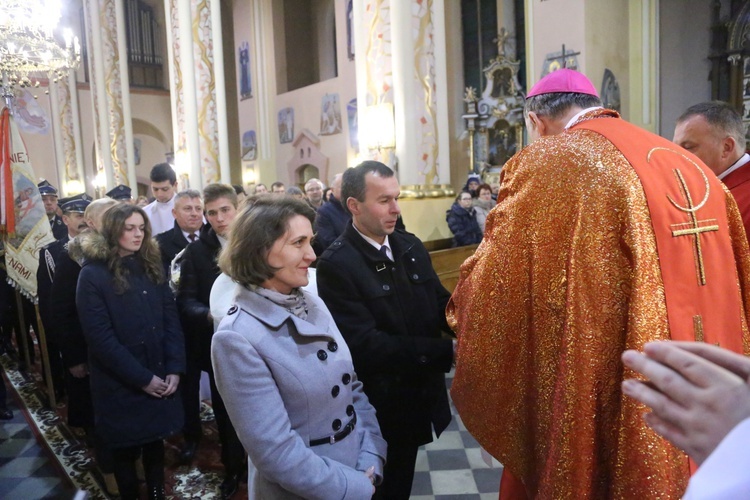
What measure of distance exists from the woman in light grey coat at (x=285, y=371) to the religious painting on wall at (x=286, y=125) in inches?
570

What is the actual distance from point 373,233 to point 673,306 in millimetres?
1134

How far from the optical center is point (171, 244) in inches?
149

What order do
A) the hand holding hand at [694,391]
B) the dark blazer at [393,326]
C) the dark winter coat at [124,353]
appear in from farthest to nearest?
the dark winter coat at [124,353] < the dark blazer at [393,326] < the hand holding hand at [694,391]

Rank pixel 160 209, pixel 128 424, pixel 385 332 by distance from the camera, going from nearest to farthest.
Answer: pixel 385 332
pixel 128 424
pixel 160 209

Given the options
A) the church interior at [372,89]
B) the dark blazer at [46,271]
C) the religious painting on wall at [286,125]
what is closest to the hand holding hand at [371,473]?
the church interior at [372,89]

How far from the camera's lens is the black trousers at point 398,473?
2.35 metres

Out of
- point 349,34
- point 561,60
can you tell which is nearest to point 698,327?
point 561,60

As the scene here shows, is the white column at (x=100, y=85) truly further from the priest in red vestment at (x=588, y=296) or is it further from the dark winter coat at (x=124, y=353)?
the priest in red vestment at (x=588, y=296)

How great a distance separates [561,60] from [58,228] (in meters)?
7.59

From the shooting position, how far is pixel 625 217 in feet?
5.06

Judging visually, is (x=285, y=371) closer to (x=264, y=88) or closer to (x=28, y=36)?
(x=28, y=36)

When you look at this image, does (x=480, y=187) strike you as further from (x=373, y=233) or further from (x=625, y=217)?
(x=625, y=217)

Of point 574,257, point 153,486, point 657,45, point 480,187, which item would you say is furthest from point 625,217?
point 657,45

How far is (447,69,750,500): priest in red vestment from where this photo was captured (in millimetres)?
1507
